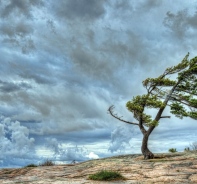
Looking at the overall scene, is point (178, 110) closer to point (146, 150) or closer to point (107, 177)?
point (146, 150)

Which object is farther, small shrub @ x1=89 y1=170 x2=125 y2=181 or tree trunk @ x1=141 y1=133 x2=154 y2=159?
tree trunk @ x1=141 y1=133 x2=154 y2=159

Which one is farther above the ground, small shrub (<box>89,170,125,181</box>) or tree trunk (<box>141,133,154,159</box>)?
tree trunk (<box>141,133,154,159</box>)

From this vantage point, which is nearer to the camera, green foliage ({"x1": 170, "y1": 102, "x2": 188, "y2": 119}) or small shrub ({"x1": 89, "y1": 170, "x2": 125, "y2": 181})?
small shrub ({"x1": 89, "y1": 170, "x2": 125, "y2": 181})

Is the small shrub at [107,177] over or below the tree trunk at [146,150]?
below

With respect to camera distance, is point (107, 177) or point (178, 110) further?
point (178, 110)

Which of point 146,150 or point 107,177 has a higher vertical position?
point 146,150

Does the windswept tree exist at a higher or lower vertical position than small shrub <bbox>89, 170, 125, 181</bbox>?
higher

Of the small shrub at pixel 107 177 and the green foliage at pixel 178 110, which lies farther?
the green foliage at pixel 178 110

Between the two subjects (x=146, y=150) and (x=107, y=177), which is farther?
(x=146, y=150)

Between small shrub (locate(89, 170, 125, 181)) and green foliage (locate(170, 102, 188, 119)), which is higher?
green foliage (locate(170, 102, 188, 119))

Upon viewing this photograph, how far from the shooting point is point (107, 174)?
55.2 ft

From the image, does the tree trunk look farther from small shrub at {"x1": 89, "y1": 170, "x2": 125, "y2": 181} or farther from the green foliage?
small shrub at {"x1": 89, "y1": 170, "x2": 125, "y2": 181}

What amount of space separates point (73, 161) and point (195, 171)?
677 inches

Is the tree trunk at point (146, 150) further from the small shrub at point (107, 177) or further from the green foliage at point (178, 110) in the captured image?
the small shrub at point (107, 177)
